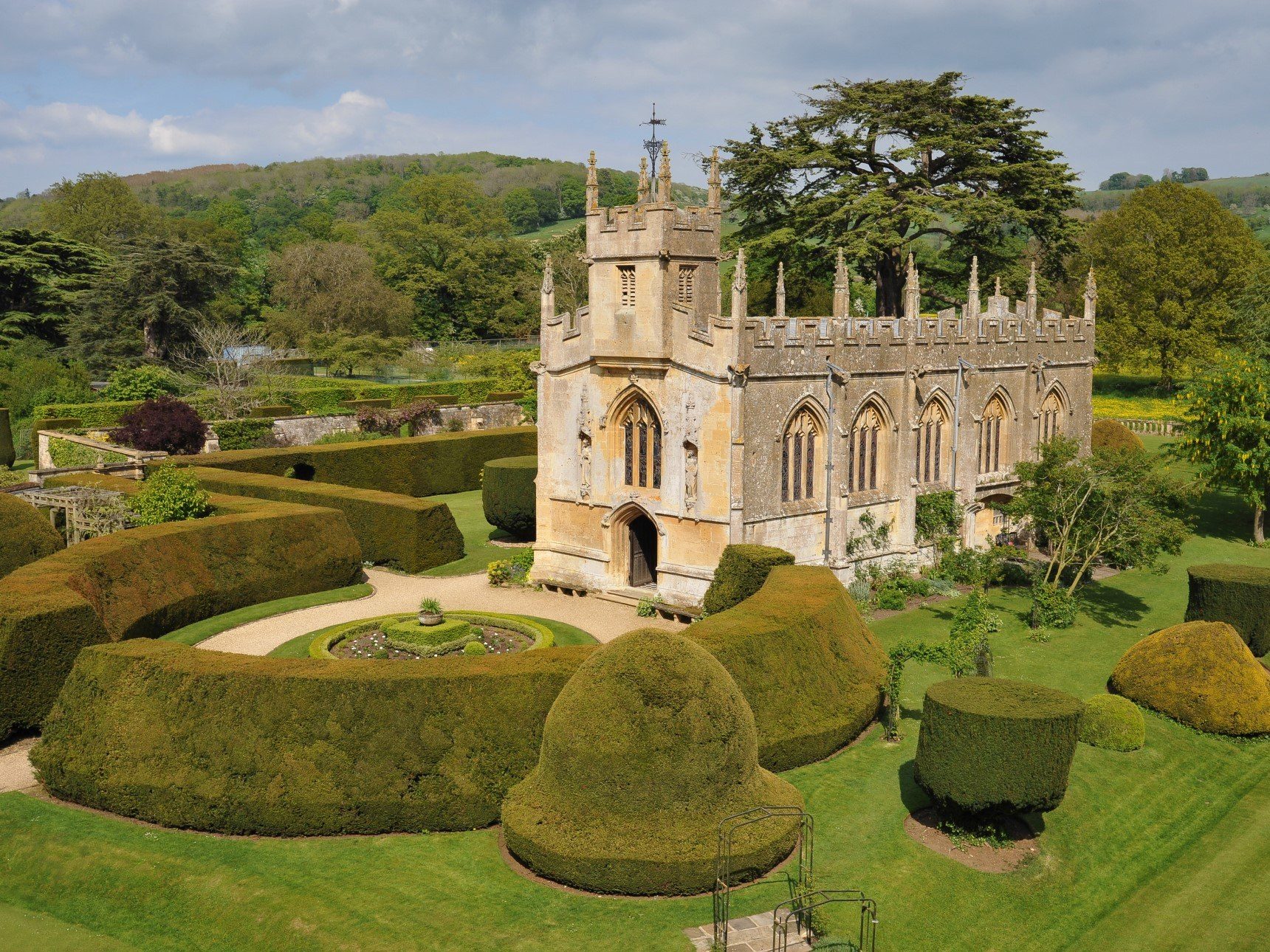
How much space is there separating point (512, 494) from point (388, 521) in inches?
181

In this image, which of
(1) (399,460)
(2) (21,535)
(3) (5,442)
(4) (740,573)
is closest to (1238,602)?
(4) (740,573)

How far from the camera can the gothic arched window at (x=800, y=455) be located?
1267 inches

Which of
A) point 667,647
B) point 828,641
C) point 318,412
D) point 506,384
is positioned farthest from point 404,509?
point 506,384

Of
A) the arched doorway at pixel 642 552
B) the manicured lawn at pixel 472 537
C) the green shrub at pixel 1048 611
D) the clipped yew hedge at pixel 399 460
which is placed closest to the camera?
the green shrub at pixel 1048 611

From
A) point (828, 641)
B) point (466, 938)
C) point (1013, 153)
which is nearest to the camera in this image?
point (466, 938)

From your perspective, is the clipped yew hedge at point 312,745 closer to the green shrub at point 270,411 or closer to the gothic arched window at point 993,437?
the gothic arched window at point 993,437

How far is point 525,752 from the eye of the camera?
19375 mm

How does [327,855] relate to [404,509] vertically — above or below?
below

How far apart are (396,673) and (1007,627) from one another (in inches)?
769

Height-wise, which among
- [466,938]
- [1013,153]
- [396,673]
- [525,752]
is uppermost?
[1013,153]

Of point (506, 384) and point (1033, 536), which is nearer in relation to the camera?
point (1033, 536)

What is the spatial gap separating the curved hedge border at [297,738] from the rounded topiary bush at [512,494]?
19.3m

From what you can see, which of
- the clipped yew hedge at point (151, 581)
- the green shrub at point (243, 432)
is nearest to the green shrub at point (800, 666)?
the clipped yew hedge at point (151, 581)

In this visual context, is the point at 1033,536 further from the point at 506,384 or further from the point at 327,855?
the point at 506,384
